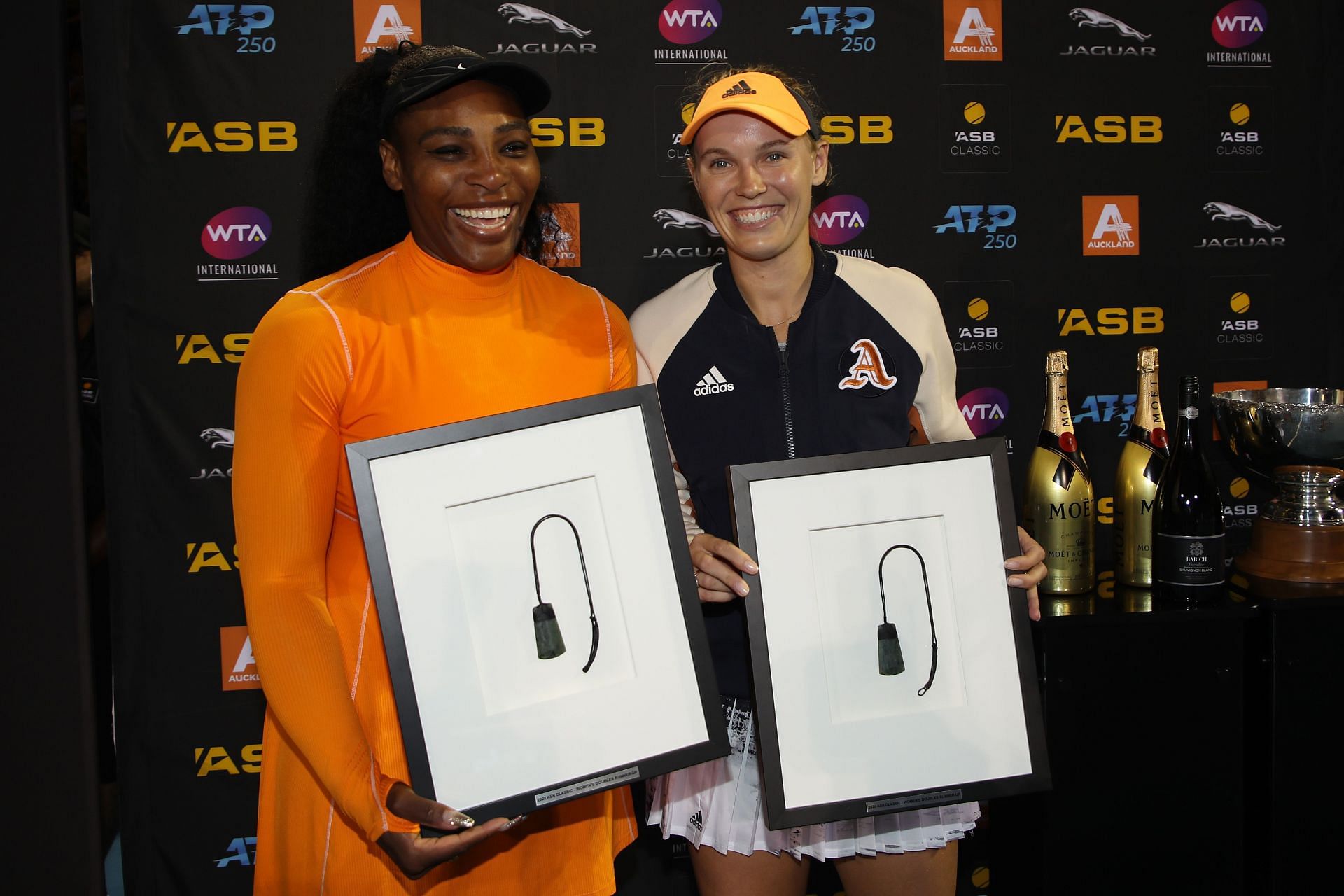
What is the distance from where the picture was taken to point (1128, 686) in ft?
6.36

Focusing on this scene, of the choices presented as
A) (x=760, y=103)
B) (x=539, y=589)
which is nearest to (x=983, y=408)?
(x=760, y=103)

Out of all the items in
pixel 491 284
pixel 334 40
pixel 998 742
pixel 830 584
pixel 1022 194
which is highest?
pixel 334 40

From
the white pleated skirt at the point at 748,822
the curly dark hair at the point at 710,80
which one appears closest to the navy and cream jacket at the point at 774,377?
the white pleated skirt at the point at 748,822

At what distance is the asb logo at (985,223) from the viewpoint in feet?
8.51

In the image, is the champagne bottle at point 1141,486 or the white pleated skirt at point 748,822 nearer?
the white pleated skirt at point 748,822

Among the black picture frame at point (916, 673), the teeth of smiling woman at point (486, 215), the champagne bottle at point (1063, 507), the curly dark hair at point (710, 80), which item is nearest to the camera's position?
the black picture frame at point (916, 673)

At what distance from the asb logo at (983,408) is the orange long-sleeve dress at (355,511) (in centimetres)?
131

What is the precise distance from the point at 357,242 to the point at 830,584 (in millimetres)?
993

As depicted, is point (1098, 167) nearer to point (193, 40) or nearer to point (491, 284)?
point (491, 284)

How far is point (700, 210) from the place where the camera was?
8.34 feet

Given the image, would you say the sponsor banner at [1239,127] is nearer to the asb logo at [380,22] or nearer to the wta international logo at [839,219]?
the wta international logo at [839,219]

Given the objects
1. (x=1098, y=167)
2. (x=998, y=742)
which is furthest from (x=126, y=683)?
(x=1098, y=167)

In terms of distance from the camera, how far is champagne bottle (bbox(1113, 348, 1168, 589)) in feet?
6.97

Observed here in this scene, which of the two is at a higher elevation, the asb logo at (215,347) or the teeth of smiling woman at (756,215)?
the teeth of smiling woman at (756,215)
